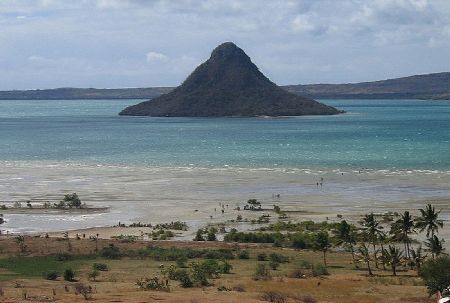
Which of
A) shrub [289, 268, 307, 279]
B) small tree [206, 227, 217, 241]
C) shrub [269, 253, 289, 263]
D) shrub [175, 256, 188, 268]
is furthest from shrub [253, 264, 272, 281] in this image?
small tree [206, 227, 217, 241]

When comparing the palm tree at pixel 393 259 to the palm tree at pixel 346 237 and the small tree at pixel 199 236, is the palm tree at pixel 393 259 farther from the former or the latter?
the small tree at pixel 199 236

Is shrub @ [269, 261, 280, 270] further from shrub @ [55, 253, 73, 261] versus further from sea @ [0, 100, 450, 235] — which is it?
sea @ [0, 100, 450, 235]

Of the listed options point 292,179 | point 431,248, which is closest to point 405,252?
point 431,248

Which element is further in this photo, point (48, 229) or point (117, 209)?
point (117, 209)

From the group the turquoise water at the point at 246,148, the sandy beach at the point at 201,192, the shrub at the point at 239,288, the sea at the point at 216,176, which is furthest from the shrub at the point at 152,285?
the turquoise water at the point at 246,148

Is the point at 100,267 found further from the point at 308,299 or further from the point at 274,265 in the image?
the point at 308,299

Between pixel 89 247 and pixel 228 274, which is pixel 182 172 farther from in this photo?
pixel 228 274

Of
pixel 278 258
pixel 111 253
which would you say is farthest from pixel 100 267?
pixel 278 258
